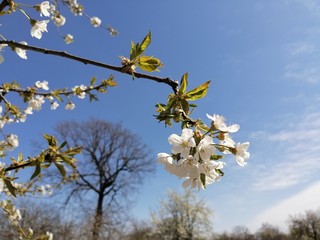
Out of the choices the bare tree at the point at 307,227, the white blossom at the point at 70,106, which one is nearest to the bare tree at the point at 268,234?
the bare tree at the point at 307,227

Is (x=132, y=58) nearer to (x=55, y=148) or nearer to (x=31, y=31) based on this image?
(x=55, y=148)

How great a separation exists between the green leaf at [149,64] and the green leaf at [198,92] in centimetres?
11

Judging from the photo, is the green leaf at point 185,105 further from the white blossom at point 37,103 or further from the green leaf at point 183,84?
the white blossom at point 37,103

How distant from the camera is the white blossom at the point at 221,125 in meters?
0.73

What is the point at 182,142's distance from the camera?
0.70m

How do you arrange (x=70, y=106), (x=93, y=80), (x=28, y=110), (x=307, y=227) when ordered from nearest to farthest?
1. (x=93, y=80)
2. (x=28, y=110)
3. (x=70, y=106)
4. (x=307, y=227)

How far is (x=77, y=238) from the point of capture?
42.3 ft

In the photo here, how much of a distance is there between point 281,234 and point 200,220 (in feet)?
94.8

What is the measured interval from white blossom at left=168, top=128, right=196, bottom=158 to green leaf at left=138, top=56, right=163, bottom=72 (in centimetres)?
19

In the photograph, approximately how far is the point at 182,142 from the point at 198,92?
128 millimetres

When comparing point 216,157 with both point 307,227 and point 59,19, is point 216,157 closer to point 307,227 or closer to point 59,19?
point 59,19

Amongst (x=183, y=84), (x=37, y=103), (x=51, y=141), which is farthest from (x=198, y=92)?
(x=37, y=103)

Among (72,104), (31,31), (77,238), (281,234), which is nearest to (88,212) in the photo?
(77,238)

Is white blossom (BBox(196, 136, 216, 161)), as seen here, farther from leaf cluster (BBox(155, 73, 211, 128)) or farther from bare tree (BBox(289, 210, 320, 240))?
bare tree (BBox(289, 210, 320, 240))
